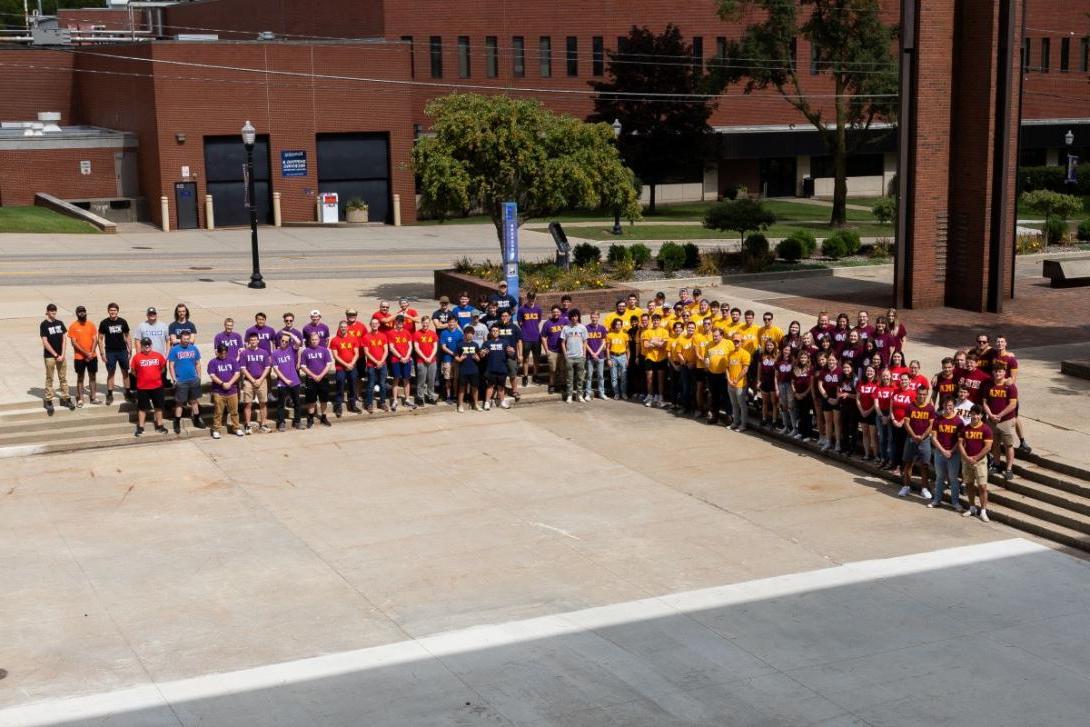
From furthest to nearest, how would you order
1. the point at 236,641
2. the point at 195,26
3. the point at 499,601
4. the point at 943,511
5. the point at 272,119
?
1. the point at 195,26
2. the point at 272,119
3. the point at 943,511
4. the point at 499,601
5. the point at 236,641

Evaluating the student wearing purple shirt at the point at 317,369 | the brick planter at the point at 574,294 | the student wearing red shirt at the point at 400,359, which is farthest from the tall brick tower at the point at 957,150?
the student wearing purple shirt at the point at 317,369

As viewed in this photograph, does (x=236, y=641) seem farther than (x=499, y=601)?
No

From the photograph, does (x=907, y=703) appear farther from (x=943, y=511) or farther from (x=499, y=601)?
(x=943, y=511)

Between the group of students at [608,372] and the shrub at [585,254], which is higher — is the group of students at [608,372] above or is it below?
below

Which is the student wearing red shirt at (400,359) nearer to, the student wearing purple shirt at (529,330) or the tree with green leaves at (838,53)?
the student wearing purple shirt at (529,330)

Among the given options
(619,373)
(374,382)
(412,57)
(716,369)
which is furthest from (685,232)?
(374,382)

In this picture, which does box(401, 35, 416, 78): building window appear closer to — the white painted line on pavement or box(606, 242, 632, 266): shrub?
box(606, 242, 632, 266): shrub

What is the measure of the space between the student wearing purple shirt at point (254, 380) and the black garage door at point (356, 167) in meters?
35.6

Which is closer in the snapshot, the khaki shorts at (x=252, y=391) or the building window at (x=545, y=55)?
the khaki shorts at (x=252, y=391)

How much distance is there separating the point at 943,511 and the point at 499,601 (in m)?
6.57

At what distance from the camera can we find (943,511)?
57.8 feet

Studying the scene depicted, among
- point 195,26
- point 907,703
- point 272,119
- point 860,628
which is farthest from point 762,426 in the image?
point 195,26

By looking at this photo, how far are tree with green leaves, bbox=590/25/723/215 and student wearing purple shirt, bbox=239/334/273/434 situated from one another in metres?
37.8

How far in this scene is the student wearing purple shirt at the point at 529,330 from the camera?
951 inches
